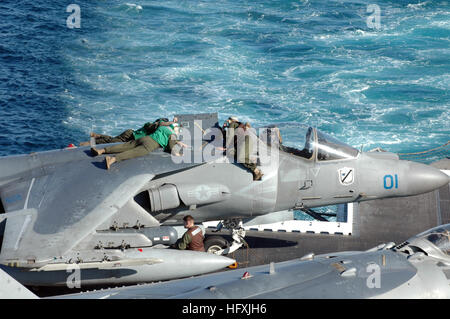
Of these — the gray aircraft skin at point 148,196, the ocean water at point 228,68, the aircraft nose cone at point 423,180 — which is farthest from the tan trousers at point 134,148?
the ocean water at point 228,68

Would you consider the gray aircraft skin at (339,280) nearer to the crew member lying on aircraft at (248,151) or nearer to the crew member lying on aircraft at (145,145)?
the crew member lying on aircraft at (248,151)

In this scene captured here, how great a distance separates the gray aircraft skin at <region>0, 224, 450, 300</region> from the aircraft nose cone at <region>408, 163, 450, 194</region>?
405 cm

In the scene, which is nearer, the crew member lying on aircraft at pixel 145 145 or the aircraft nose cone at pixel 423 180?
the crew member lying on aircraft at pixel 145 145

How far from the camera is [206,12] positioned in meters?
46.9

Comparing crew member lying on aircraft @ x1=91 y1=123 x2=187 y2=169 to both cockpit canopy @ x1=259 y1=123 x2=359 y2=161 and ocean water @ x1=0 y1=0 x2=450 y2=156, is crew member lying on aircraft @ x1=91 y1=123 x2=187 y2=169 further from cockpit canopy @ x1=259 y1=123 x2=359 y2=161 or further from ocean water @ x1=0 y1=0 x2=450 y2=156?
ocean water @ x1=0 y1=0 x2=450 y2=156

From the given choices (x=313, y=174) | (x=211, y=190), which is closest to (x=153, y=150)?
(x=211, y=190)

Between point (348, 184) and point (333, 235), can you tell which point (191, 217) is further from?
point (333, 235)

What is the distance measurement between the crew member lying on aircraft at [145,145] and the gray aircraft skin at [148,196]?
0.17 m

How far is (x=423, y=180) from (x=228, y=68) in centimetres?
2448

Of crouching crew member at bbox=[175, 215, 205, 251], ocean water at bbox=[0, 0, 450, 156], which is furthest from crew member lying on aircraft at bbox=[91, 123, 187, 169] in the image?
ocean water at bbox=[0, 0, 450, 156]

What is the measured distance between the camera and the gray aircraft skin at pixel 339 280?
9500 mm

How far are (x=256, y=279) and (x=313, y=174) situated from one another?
5.48 meters
